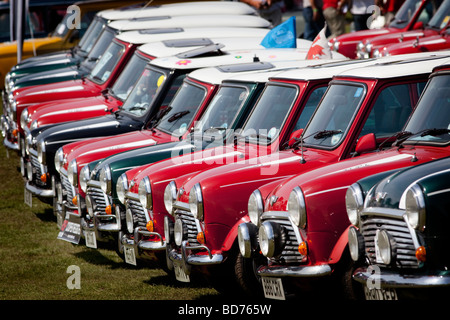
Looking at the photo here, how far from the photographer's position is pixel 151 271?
8797mm

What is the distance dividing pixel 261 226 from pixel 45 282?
10.9ft

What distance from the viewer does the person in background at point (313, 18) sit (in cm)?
1892

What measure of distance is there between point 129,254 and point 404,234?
12.3 ft

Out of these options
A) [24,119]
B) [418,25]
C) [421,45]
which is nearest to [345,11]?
[418,25]

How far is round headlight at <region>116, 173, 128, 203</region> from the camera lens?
802cm

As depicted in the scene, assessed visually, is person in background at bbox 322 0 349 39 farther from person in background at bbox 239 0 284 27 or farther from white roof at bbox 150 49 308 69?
white roof at bbox 150 49 308 69

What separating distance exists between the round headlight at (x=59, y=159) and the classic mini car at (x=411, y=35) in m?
5.80

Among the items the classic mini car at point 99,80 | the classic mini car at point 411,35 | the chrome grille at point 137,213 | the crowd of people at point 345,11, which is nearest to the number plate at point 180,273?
the chrome grille at point 137,213

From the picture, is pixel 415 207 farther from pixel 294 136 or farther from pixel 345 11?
pixel 345 11

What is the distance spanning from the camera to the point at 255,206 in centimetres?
627

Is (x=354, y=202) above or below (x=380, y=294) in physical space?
above

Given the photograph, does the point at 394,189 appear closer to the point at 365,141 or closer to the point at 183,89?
the point at 365,141

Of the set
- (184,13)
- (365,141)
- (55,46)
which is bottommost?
(55,46)
